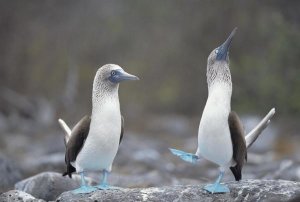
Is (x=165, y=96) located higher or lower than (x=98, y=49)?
lower

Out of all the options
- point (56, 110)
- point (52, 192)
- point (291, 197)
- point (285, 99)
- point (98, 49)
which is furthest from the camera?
point (98, 49)

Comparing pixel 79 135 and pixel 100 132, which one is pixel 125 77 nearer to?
pixel 100 132

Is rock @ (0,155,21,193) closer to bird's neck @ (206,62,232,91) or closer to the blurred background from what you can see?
bird's neck @ (206,62,232,91)

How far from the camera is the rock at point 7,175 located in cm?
1145

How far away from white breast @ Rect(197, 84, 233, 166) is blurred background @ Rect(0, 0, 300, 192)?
32.6 ft

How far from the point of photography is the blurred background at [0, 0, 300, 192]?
2075 cm

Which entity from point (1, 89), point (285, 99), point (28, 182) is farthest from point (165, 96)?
point (28, 182)

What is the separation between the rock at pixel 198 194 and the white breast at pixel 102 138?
392 mm

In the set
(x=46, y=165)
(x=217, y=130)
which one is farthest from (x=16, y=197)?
(x=46, y=165)

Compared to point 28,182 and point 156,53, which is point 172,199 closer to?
point 28,182

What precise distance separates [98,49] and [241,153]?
2448 centimetres

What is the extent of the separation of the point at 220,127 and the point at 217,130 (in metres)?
0.05

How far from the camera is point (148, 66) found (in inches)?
1231

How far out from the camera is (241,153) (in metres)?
8.10
